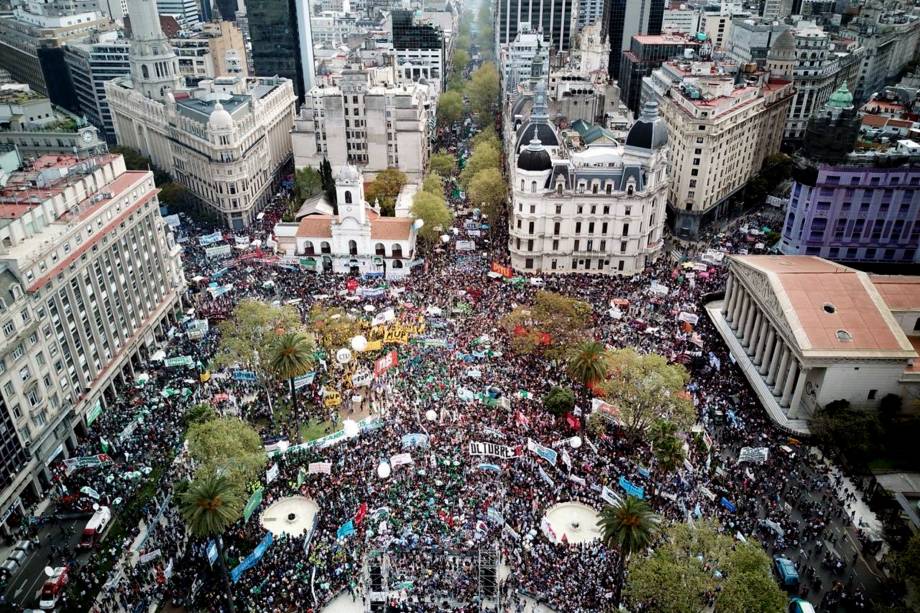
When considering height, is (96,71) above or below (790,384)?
above

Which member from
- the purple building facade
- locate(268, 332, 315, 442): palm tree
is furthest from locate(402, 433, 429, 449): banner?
the purple building facade

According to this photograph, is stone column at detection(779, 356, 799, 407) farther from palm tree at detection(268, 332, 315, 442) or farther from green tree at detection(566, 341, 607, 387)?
palm tree at detection(268, 332, 315, 442)

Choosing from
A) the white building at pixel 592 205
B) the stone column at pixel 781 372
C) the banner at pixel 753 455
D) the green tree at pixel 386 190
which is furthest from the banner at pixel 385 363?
the green tree at pixel 386 190

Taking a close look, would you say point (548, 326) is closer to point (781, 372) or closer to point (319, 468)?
point (781, 372)

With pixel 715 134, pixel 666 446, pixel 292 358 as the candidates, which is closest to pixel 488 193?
pixel 715 134

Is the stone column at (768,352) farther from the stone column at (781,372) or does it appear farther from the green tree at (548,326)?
the green tree at (548,326)

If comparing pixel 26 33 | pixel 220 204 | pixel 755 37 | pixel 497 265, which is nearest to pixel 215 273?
pixel 220 204
